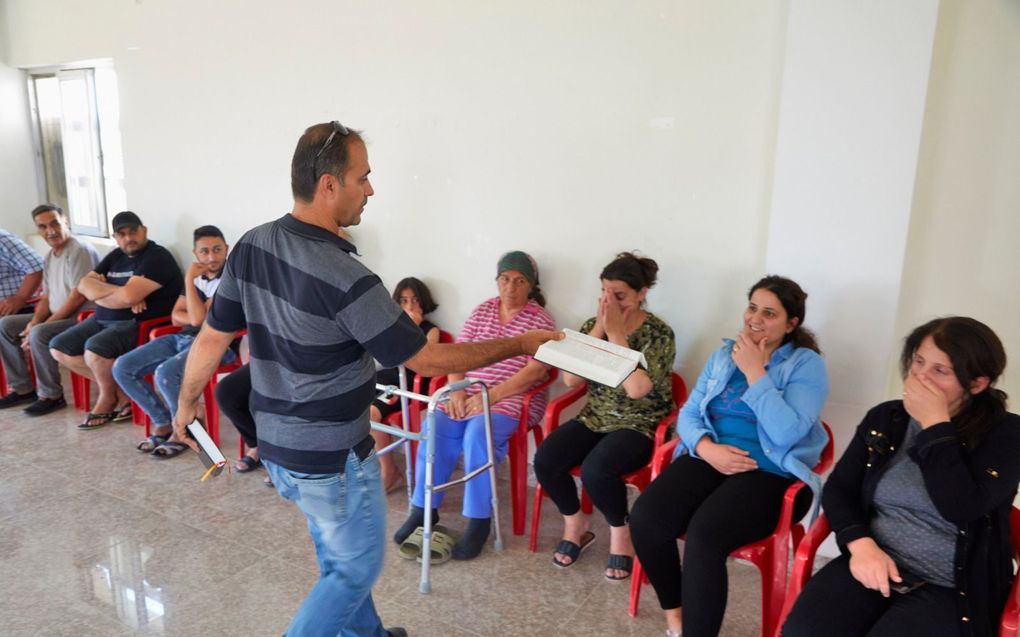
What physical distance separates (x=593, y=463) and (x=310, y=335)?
4.17ft

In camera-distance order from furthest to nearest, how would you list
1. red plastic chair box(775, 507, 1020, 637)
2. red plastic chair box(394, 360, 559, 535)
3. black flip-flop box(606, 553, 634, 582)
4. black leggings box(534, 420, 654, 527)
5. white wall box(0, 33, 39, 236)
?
white wall box(0, 33, 39, 236), red plastic chair box(394, 360, 559, 535), black flip-flop box(606, 553, 634, 582), black leggings box(534, 420, 654, 527), red plastic chair box(775, 507, 1020, 637)

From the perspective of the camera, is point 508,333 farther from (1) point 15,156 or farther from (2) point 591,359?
(1) point 15,156

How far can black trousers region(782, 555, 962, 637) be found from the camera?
169 cm

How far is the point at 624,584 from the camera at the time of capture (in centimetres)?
267

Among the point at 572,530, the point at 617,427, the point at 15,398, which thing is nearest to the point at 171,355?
the point at 15,398

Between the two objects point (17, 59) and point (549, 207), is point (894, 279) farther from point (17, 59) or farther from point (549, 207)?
point (17, 59)

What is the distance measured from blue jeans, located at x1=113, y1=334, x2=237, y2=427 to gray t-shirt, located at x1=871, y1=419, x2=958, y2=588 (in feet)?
10.1

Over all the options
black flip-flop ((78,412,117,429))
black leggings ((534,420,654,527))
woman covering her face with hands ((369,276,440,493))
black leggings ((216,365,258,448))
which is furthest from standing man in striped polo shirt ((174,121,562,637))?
black flip-flop ((78,412,117,429))

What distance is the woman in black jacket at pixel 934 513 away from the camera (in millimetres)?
1704

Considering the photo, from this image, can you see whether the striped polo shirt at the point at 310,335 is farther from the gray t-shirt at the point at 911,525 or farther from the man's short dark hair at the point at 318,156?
the gray t-shirt at the point at 911,525

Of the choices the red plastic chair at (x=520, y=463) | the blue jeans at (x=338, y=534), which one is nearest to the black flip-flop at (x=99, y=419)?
the red plastic chair at (x=520, y=463)

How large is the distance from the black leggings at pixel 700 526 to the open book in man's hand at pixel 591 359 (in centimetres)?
54

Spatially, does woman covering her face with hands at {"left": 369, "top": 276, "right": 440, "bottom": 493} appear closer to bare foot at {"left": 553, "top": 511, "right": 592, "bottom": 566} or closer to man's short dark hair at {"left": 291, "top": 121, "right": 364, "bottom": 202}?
bare foot at {"left": 553, "top": 511, "right": 592, "bottom": 566}

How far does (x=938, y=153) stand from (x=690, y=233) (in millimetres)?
873
